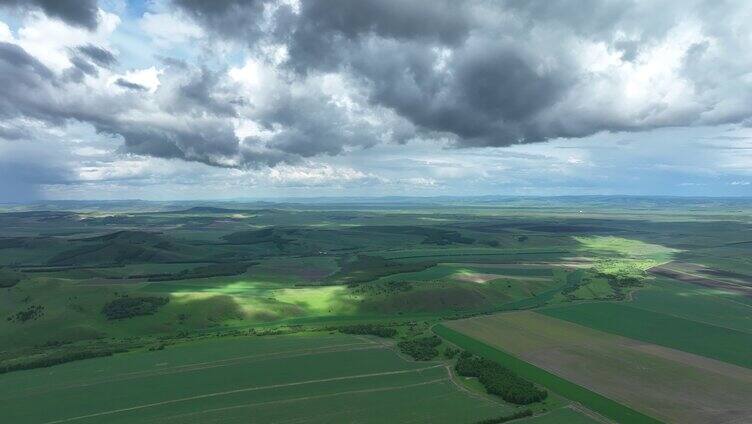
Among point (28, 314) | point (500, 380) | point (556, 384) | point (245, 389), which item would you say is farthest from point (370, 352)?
point (28, 314)

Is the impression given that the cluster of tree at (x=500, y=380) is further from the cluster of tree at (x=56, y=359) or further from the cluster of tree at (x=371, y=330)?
the cluster of tree at (x=56, y=359)

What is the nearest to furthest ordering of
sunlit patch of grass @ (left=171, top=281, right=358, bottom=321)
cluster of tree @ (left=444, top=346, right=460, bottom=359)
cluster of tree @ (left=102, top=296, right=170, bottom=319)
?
cluster of tree @ (left=444, top=346, right=460, bottom=359)
cluster of tree @ (left=102, top=296, right=170, bottom=319)
sunlit patch of grass @ (left=171, top=281, right=358, bottom=321)

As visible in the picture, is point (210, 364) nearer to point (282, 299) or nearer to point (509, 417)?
point (509, 417)

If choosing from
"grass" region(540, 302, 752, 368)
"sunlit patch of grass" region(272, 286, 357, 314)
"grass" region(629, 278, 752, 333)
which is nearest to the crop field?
"sunlit patch of grass" region(272, 286, 357, 314)

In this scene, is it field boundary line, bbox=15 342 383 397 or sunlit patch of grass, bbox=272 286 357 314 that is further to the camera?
sunlit patch of grass, bbox=272 286 357 314

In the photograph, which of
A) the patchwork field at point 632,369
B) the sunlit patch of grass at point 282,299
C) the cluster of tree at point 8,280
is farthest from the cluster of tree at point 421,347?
the cluster of tree at point 8,280

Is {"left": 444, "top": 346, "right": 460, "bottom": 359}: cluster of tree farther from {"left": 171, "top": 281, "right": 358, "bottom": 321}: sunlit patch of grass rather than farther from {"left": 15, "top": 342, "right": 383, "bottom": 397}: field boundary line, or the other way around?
{"left": 171, "top": 281, "right": 358, "bottom": 321}: sunlit patch of grass
